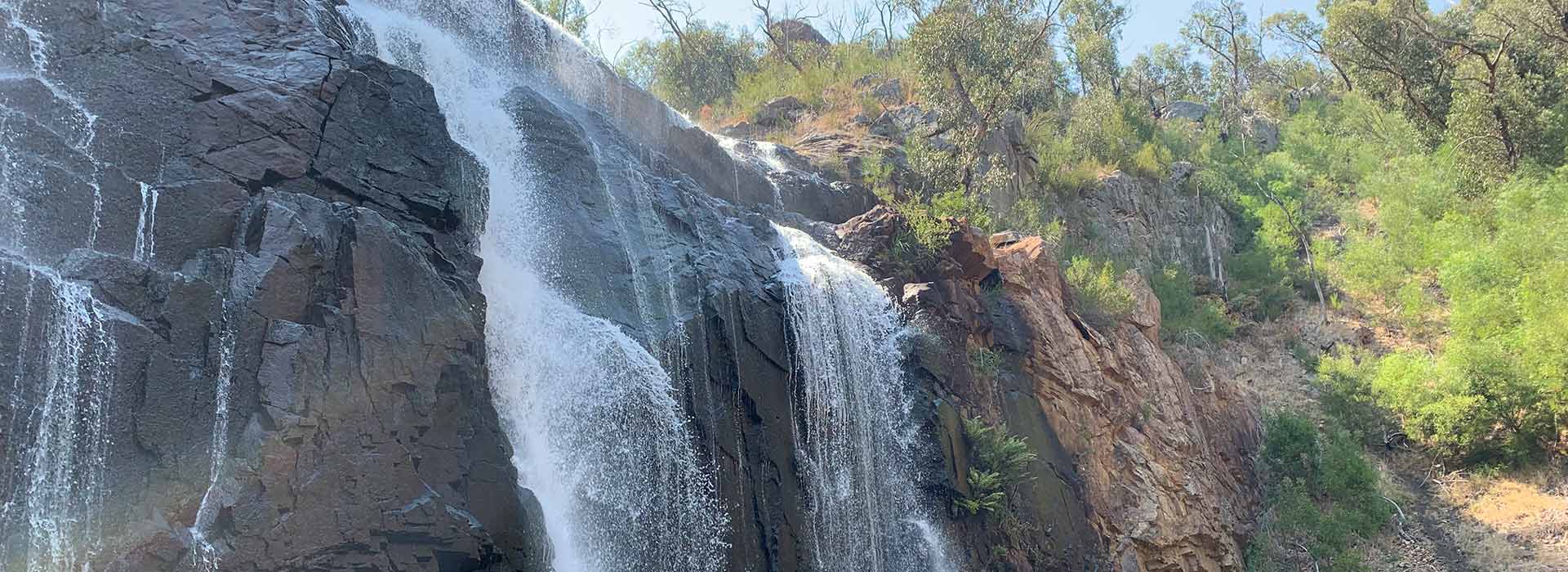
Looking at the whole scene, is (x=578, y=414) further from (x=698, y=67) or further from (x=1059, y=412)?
(x=698, y=67)

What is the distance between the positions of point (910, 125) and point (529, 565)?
800 inches

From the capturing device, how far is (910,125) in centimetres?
2980

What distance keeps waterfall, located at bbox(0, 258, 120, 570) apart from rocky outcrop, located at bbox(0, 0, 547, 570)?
3cm

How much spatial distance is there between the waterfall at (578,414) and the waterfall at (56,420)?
4755 mm

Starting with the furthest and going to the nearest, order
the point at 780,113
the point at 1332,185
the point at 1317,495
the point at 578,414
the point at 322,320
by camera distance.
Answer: the point at 1332,185 → the point at 780,113 → the point at 1317,495 → the point at 578,414 → the point at 322,320

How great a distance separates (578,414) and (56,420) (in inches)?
239

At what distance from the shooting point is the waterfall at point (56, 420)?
892cm

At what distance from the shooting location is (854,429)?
1691 cm

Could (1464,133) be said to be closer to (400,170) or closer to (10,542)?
(400,170)

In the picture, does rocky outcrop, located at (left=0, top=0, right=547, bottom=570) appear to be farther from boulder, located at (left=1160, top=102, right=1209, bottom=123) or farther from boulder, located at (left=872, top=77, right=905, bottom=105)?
boulder, located at (left=1160, top=102, right=1209, bottom=123)

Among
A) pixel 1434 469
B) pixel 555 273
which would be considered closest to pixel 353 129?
pixel 555 273

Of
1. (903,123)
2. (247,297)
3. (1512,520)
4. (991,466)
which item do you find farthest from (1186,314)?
(247,297)

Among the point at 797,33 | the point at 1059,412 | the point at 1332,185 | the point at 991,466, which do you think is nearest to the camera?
the point at 991,466

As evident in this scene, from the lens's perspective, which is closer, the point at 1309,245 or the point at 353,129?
the point at 353,129
